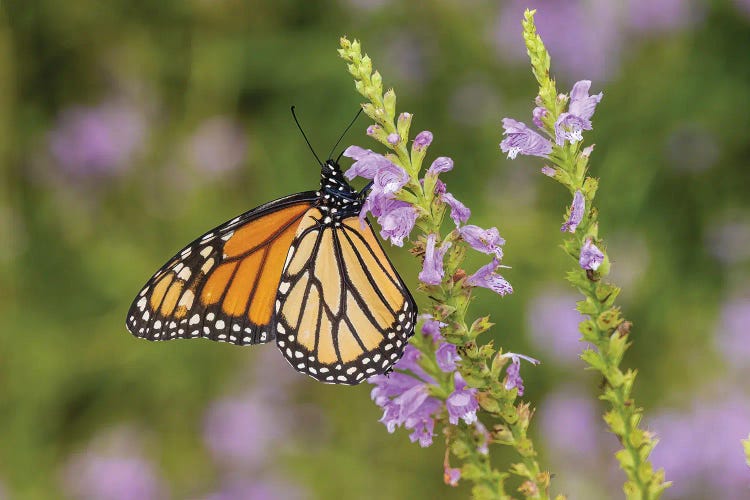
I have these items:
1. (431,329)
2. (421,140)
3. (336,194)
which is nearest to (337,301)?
(336,194)

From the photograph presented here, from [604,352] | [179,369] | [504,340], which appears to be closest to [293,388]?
[179,369]

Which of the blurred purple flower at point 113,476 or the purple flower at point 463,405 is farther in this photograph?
the blurred purple flower at point 113,476

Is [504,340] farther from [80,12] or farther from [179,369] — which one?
[80,12]

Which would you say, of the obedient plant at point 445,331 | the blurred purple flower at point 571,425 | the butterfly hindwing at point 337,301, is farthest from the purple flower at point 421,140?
the blurred purple flower at point 571,425

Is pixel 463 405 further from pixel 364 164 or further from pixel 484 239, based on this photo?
pixel 364 164

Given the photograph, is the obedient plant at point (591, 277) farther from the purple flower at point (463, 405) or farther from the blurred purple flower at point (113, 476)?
the blurred purple flower at point (113, 476)

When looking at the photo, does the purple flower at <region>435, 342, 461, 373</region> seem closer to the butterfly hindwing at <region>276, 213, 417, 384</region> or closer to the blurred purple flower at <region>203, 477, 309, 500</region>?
the butterfly hindwing at <region>276, 213, 417, 384</region>
